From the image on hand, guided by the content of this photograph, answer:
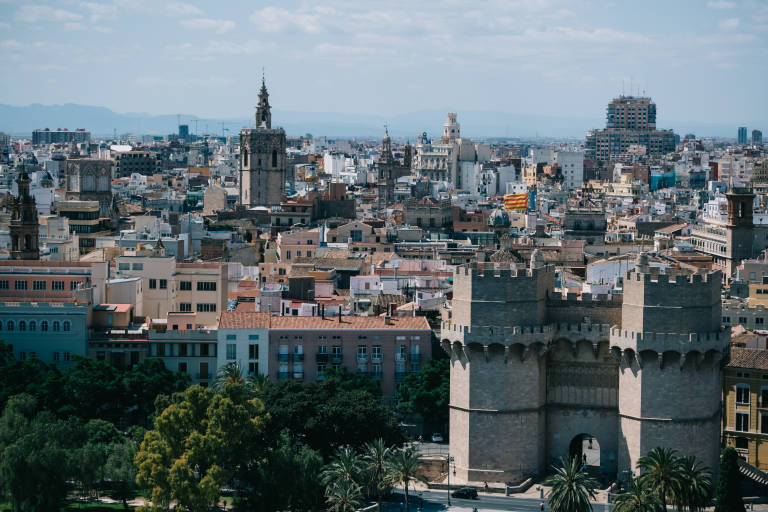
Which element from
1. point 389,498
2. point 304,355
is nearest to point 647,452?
point 389,498

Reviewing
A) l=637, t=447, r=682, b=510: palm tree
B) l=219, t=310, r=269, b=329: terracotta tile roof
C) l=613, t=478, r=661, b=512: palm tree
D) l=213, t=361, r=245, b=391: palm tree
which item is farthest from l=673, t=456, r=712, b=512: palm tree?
l=219, t=310, r=269, b=329: terracotta tile roof

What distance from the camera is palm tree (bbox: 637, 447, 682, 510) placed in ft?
157

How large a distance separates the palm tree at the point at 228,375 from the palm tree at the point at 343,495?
874 cm

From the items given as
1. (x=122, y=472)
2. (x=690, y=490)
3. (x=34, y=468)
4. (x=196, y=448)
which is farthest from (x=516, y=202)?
(x=690, y=490)

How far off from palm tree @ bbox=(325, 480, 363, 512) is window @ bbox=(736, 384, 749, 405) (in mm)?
15956

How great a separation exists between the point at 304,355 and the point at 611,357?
58.3ft

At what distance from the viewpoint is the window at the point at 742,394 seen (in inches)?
2292

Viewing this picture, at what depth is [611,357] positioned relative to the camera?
51656 mm

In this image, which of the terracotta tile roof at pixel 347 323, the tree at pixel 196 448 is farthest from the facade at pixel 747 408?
the tree at pixel 196 448

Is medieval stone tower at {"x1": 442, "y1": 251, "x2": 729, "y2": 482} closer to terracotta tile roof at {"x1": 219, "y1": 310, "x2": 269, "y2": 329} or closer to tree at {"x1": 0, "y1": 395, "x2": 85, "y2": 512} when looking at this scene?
Result: tree at {"x1": 0, "y1": 395, "x2": 85, "y2": 512}

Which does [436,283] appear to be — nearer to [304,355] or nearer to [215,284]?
[215,284]

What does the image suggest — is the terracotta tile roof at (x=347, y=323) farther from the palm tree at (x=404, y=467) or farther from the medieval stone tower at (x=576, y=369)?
the palm tree at (x=404, y=467)

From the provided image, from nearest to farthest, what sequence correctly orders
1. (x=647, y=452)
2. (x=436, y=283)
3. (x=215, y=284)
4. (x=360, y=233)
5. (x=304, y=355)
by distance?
(x=647, y=452) < (x=304, y=355) < (x=215, y=284) < (x=436, y=283) < (x=360, y=233)

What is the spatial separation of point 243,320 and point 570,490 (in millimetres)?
22457
